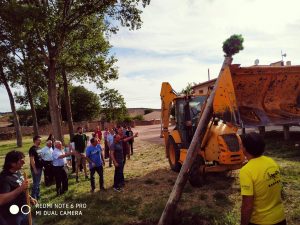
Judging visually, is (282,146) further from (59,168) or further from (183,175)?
(59,168)

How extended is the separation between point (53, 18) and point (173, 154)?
9737 millimetres

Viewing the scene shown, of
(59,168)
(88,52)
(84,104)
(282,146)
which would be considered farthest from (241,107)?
(84,104)

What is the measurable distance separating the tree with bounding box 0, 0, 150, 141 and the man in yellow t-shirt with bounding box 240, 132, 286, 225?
14.9 metres

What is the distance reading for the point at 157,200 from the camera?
9.39m

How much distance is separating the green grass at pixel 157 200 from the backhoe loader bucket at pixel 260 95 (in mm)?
2055

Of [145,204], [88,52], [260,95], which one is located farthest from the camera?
[88,52]

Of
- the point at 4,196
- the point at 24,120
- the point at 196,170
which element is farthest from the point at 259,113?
the point at 24,120

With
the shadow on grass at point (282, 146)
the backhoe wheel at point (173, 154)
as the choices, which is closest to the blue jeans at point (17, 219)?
the backhoe wheel at point (173, 154)

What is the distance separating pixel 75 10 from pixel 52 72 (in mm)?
3696

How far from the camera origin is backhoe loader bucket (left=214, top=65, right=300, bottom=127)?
7961mm

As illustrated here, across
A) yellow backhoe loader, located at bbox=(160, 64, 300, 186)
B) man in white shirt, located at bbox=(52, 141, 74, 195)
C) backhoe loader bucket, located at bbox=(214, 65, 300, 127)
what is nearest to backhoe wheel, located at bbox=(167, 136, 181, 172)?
yellow backhoe loader, located at bbox=(160, 64, 300, 186)

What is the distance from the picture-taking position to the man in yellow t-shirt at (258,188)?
389 cm

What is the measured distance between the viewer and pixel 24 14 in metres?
16.4

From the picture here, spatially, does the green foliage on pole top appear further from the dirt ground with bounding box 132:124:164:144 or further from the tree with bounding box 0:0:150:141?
the dirt ground with bounding box 132:124:164:144
